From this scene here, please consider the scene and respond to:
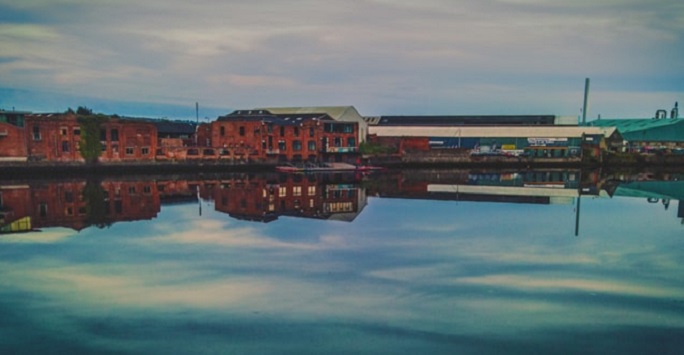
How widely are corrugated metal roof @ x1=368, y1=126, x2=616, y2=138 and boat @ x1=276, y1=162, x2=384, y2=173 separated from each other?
725 cm

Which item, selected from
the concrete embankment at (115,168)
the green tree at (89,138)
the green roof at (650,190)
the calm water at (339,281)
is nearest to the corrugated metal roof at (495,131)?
the concrete embankment at (115,168)

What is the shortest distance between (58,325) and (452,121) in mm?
40510

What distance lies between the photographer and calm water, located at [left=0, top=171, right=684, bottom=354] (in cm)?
470

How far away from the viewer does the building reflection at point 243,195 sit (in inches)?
492

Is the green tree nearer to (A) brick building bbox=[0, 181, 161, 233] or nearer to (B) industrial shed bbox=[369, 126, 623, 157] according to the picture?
(A) brick building bbox=[0, 181, 161, 233]

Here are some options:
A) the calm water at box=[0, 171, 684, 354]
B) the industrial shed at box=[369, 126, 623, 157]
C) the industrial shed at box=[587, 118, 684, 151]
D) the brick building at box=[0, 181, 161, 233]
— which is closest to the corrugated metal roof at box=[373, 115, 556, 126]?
the industrial shed at box=[369, 126, 623, 157]

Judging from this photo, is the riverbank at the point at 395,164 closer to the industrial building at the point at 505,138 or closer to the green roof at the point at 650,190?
the industrial building at the point at 505,138

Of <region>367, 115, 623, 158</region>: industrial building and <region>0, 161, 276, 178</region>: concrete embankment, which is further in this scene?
<region>367, 115, 623, 158</region>: industrial building

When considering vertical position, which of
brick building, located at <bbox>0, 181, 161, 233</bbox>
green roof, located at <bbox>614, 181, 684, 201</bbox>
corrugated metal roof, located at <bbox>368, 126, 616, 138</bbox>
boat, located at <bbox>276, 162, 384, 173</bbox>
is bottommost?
brick building, located at <bbox>0, 181, 161, 233</bbox>

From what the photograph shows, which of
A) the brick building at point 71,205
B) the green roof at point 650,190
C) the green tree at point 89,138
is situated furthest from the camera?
the green tree at point 89,138

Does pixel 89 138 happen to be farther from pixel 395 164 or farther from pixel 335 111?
pixel 395 164

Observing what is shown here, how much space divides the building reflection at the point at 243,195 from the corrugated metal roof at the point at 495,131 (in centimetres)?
1263

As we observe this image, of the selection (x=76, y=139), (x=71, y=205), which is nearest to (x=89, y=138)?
(x=76, y=139)

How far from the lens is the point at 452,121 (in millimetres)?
43031
